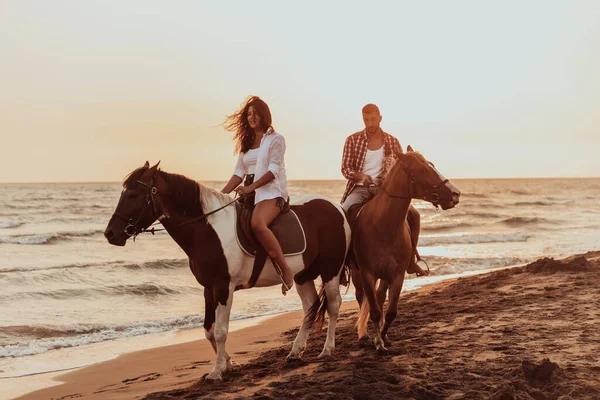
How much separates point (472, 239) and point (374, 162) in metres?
22.2

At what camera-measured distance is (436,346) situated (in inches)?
264

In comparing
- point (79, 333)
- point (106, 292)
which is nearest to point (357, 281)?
point (79, 333)

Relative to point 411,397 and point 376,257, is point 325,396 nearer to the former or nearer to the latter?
point 411,397

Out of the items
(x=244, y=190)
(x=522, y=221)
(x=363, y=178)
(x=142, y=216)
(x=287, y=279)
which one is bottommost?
(x=522, y=221)

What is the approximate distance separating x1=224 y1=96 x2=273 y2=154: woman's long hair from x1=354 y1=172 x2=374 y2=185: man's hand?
1.23 m

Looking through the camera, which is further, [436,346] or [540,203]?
[540,203]

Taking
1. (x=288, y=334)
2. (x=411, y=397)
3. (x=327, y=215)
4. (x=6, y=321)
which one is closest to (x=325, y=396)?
(x=411, y=397)

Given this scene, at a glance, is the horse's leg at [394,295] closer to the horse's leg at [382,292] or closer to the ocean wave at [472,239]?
the horse's leg at [382,292]

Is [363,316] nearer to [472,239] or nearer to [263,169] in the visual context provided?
[263,169]

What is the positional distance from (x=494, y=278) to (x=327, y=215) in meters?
6.89

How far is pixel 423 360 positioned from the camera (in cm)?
609

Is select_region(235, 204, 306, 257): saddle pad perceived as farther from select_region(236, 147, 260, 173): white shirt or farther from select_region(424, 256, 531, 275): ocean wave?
select_region(424, 256, 531, 275): ocean wave

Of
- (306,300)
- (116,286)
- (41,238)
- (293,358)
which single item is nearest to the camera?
(293,358)

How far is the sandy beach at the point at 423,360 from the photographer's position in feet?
17.0
